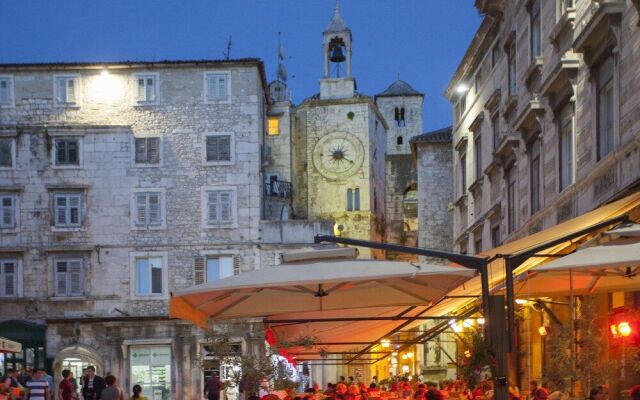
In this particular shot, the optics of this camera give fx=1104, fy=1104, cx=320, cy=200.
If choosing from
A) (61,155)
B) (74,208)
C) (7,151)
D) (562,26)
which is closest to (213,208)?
(74,208)

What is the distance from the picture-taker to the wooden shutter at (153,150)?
43312 millimetres

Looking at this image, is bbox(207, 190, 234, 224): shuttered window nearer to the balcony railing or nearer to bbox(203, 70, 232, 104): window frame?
bbox(203, 70, 232, 104): window frame

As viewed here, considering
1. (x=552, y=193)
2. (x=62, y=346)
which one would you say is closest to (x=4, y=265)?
(x=62, y=346)

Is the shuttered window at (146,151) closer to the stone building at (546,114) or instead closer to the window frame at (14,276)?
the window frame at (14,276)

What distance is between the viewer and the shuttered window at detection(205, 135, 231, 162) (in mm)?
43156

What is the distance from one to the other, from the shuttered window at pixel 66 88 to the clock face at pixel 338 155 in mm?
22843

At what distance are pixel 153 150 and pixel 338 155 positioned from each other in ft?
73.4

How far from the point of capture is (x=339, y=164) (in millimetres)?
64000

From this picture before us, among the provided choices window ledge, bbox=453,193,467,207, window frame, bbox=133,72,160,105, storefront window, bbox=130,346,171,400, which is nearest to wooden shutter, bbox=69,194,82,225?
window frame, bbox=133,72,160,105

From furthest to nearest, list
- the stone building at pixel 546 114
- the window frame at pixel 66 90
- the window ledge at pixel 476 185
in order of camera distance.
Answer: the window frame at pixel 66 90
the window ledge at pixel 476 185
the stone building at pixel 546 114

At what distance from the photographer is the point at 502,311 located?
9961 mm

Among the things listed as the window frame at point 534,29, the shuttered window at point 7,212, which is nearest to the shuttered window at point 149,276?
the shuttered window at point 7,212

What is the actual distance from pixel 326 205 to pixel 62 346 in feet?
84.2

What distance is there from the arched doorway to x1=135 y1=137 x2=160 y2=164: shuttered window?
24.4ft
